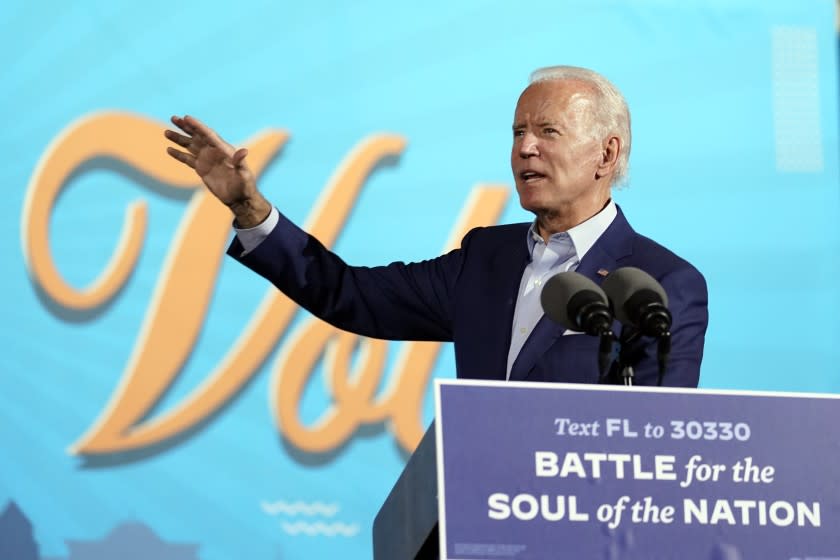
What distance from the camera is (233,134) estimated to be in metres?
4.10

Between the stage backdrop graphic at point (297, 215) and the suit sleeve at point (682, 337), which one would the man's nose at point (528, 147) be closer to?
the suit sleeve at point (682, 337)

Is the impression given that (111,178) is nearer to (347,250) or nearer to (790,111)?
(347,250)

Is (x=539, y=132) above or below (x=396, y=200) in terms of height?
below

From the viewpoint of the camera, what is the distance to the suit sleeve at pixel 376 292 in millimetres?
2502

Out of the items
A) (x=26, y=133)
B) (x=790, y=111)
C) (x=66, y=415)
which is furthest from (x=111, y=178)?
(x=790, y=111)

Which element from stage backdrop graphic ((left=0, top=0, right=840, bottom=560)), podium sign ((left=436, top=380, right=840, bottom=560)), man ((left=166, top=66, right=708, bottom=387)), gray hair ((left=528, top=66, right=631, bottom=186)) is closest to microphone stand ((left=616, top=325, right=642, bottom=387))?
podium sign ((left=436, top=380, right=840, bottom=560))

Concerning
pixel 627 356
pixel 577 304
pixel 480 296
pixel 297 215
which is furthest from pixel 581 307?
pixel 297 215

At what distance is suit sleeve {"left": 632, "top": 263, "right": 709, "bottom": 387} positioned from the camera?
6.98ft

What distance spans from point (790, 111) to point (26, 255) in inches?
95.1

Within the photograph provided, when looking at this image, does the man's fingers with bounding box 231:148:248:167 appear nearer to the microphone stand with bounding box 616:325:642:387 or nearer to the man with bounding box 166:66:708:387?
the man with bounding box 166:66:708:387

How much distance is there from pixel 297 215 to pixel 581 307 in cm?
236

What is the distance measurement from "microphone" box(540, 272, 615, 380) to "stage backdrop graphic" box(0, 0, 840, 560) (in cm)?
215

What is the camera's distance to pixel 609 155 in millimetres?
2551

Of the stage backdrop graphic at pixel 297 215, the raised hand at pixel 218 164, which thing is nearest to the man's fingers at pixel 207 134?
the raised hand at pixel 218 164
